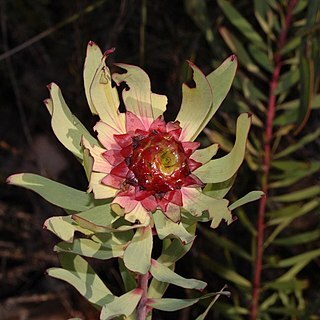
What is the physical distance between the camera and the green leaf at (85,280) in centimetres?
82

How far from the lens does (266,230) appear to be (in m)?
1.61

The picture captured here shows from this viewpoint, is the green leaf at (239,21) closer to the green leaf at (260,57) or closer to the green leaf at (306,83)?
the green leaf at (260,57)

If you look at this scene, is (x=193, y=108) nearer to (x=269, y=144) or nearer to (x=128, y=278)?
(x=128, y=278)

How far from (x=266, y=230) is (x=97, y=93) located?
89 centimetres

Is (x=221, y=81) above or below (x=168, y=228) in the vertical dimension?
above

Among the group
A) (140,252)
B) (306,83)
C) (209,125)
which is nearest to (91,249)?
(140,252)

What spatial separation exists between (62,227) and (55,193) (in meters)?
0.05

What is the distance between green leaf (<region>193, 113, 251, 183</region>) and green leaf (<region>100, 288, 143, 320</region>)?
14cm

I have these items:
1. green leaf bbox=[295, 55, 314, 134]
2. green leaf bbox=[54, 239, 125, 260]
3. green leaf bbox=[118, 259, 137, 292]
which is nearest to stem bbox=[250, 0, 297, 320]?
green leaf bbox=[295, 55, 314, 134]

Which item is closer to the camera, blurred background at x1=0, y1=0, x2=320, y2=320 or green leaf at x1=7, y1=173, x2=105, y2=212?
green leaf at x1=7, y1=173, x2=105, y2=212

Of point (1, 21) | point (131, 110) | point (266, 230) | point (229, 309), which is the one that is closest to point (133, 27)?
point (1, 21)

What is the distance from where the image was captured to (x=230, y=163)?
2.58 feet

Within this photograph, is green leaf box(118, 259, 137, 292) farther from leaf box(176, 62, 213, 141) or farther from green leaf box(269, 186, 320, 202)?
green leaf box(269, 186, 320, 202)

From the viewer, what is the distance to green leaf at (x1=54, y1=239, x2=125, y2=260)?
0.77 meters
